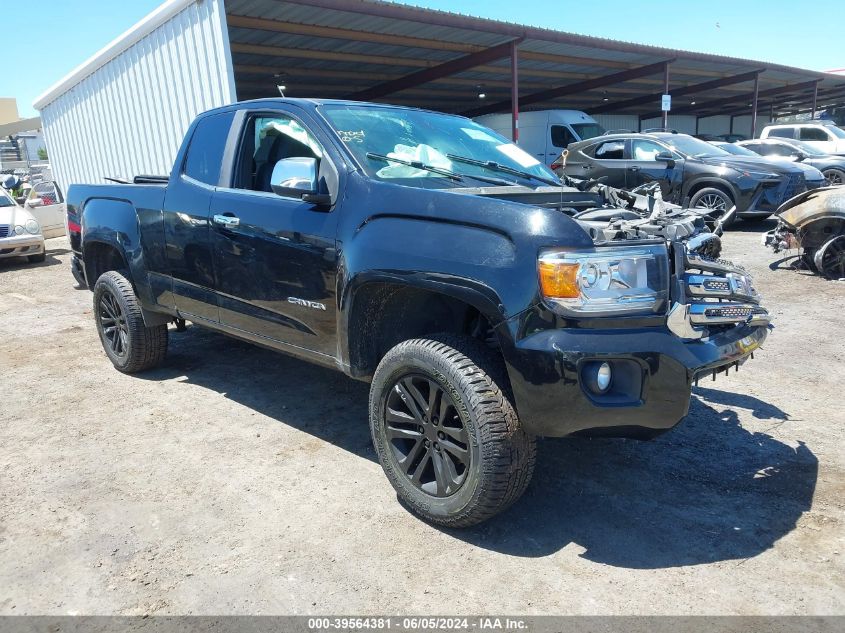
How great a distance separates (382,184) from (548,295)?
103 centimetres

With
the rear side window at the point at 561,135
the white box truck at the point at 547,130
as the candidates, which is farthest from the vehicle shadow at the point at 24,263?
the rear side window at the point at 561,135

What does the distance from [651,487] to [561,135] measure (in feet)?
54.2

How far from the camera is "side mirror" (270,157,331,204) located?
320cm

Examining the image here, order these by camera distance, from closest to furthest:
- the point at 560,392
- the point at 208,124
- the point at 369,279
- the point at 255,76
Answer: the point at 560,392 < the point at 369,279 < the point at 208,124 < the point at 255,76

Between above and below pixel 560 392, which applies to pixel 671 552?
below

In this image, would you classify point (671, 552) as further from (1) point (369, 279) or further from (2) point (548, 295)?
(1) point (369, 279)

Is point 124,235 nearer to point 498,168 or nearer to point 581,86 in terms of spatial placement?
point 498,168

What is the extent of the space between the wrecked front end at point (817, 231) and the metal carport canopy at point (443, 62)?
7.50m

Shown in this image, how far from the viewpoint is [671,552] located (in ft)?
8.74

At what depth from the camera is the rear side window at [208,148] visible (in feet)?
13.5

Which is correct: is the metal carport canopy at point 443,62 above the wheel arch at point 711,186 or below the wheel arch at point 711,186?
above

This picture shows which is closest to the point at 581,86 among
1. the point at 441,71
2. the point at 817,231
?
the point at 441,71

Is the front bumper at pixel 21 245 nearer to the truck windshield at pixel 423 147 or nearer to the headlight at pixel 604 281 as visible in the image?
the truck windshield at pixel 423 147

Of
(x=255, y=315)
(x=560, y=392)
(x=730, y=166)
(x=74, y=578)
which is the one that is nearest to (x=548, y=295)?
(x=560, y=392)
